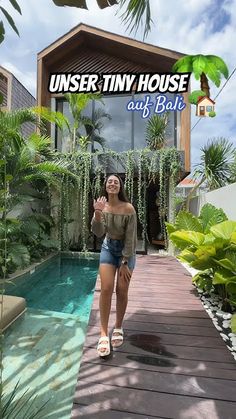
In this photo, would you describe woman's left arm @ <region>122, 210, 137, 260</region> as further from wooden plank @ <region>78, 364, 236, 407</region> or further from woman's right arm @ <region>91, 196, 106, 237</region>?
wooden plank @ <region>78, 364, 236, 407</region>

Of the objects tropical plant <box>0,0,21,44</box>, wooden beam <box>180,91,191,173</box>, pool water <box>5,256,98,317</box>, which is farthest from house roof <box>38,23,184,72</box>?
tropical plant <box>0,0,21,44</box>

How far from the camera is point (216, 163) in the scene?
8547 mm

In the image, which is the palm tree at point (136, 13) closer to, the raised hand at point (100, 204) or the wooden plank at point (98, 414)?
the raised hand at point (100, 204)

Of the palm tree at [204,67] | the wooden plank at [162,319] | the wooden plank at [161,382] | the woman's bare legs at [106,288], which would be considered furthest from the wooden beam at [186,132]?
→ the wooden plank at [161,382]

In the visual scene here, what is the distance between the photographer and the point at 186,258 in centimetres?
377

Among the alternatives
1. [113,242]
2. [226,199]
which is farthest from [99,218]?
[226,199]

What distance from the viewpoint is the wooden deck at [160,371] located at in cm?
179

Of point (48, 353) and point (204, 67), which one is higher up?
point (204, 67)

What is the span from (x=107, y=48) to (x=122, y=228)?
9363mm

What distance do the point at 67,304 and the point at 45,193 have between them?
4740 millimetres

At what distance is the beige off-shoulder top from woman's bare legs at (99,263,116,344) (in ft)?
0.65

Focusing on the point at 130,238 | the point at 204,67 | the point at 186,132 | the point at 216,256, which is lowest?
the point at 216,256

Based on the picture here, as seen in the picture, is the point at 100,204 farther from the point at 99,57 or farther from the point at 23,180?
the point at 99,57

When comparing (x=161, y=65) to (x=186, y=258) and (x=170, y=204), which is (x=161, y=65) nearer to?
(x=170, y=204)
